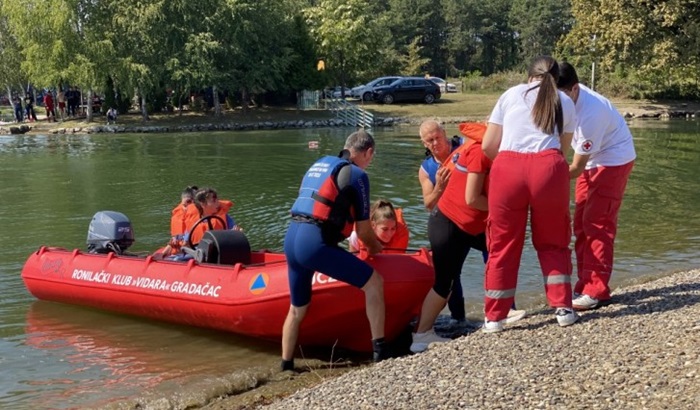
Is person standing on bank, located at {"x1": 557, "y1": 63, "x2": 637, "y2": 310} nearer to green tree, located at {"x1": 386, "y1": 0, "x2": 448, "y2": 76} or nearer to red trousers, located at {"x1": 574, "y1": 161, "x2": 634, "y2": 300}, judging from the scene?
red trousers, located at {"x1": 574, "y1": 161, "x2": 634, "y2": 300}

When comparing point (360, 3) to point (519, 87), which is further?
point (360, 3)

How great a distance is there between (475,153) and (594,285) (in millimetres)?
1359

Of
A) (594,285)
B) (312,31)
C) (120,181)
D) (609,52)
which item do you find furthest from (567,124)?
(312,31)

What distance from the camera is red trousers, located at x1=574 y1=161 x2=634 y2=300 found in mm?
5801

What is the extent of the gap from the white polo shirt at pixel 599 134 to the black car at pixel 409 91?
1445 inches

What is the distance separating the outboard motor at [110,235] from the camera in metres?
8.95

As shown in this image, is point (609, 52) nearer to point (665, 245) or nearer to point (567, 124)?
point (665, 245)

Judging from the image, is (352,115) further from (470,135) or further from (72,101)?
(470,135)

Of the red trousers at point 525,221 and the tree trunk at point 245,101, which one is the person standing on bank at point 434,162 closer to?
the red trousers at point 525,221

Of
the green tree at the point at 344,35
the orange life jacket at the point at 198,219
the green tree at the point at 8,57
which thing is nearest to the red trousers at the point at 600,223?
the orange life jacket at the point at 198,219

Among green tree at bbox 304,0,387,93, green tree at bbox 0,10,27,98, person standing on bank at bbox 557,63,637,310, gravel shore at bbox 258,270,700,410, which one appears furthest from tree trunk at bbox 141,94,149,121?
person standing on bank at bbox 557,63,637,310

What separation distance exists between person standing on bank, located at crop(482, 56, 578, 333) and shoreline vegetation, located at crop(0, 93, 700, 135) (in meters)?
30.4

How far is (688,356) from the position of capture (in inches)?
178

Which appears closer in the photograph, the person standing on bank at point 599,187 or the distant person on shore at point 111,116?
the person standing on bank at point 599,187
